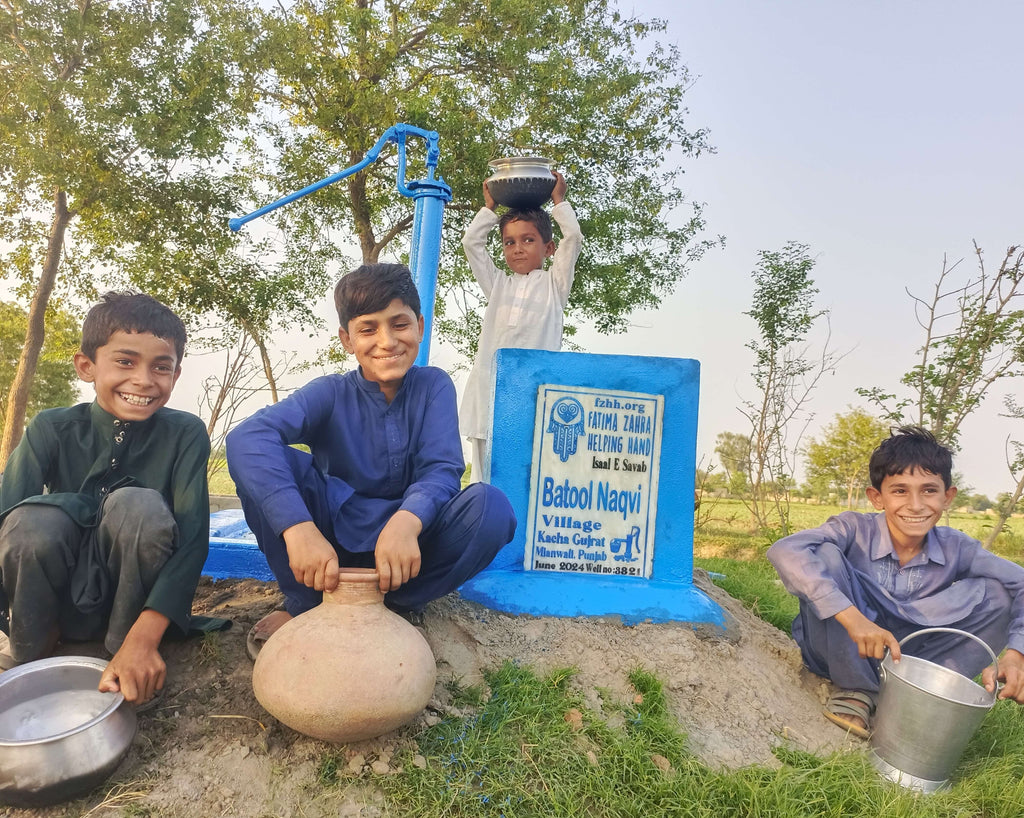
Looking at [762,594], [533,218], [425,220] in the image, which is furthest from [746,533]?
[425,220]

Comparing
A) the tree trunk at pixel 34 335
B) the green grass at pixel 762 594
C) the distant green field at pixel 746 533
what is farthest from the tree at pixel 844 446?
the tree trunk at pixel 34 335

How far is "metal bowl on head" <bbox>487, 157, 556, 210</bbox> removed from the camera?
402 centimetres

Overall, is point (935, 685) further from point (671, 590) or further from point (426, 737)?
point (426, 737)

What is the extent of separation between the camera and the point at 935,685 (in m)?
2.41

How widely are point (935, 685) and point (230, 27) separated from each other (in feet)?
43.6

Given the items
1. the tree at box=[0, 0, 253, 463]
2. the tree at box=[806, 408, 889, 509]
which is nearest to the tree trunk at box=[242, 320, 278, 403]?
the tree at box=[0, 0, 253, 463]

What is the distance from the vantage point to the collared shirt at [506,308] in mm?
4289

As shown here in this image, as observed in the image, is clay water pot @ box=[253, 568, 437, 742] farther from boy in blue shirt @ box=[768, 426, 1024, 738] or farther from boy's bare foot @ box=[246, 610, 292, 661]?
boy in blue shirt @ box=[768, 426, 1024, 738]

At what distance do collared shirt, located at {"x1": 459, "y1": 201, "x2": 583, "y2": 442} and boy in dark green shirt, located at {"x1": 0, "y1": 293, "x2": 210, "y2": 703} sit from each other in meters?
2.14

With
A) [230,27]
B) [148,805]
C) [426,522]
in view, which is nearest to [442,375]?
[426,522]

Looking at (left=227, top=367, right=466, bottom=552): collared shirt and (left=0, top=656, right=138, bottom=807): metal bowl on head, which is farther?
(left=227, top=367, right=466, bottom=552): collared shirt

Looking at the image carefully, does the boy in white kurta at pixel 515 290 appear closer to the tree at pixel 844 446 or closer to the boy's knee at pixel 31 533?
the boy's knee at pixel 31 533

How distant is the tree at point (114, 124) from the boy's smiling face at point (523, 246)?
8.67 metres

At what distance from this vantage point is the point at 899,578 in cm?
276
